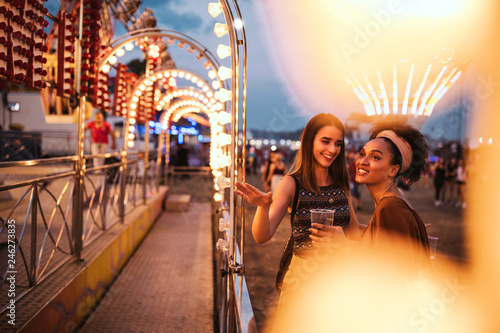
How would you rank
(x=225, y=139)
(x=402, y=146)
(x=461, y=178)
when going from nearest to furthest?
(x=402, y=146) → (x=225, y=139) → (x=461, y=178)

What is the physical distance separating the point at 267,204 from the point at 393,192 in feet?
2.21

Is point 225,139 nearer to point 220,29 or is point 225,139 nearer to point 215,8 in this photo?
point 220,29

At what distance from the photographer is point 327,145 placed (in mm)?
2414

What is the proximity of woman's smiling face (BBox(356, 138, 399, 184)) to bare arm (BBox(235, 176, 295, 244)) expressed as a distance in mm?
501

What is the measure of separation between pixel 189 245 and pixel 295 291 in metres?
5.55

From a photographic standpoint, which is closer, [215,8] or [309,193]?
[309,193]

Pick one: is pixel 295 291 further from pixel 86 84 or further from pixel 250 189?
pixel 86 84

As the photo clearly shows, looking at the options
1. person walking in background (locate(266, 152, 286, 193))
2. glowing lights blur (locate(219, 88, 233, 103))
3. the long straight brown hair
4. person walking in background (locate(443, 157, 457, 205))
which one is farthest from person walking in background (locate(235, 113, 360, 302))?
person walking in background (locate(443, 157, 457, 205))

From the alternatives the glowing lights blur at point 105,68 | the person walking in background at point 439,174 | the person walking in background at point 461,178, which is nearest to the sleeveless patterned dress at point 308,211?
the glowing lights blur at point 105,68

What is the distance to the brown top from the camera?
1.68 meters

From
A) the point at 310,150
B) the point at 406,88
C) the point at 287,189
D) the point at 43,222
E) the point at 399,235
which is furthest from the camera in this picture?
the point at 406,88

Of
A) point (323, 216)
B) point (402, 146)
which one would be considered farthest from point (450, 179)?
point (323, 216)

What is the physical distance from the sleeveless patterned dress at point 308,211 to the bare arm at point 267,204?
92 millimetres

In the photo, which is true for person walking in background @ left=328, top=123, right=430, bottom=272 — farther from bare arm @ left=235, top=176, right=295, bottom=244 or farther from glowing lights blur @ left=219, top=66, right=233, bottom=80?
glowing lights blur @ left=219, top=66, right=233, bottom=80
